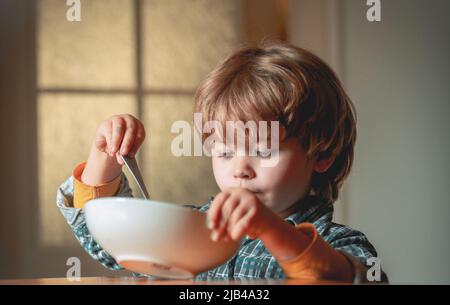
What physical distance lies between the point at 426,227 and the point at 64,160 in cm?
60

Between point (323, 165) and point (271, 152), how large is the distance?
0.12m

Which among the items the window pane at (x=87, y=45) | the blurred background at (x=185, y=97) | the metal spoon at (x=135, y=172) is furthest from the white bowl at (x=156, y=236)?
the window pane at (x=87, y=45)

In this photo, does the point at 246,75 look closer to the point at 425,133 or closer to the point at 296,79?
the point at 296,79

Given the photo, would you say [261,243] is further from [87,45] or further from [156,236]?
[87,45]

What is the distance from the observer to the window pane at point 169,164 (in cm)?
119

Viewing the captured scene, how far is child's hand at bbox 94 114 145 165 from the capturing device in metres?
0.76

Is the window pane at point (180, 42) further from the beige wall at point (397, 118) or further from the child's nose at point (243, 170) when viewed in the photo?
the child's nose at point (243, 170)

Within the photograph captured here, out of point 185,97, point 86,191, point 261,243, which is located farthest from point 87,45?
point 261,243

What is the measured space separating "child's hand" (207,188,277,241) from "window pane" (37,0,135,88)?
74 centimetres

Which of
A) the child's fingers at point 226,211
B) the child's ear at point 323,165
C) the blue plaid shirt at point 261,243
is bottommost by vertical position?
the blue plaid shirt at point 261,243

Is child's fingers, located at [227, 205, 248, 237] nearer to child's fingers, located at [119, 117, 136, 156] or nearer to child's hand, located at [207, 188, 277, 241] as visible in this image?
child's hand, located at [207, 188, 277, 241]

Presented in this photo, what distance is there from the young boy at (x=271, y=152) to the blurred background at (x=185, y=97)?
230 mm

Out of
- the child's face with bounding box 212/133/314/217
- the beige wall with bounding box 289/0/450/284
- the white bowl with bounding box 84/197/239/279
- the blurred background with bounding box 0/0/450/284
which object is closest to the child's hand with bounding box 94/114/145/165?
the child's face with bounding box 212/133/314/217

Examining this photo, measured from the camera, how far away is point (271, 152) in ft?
2.64
